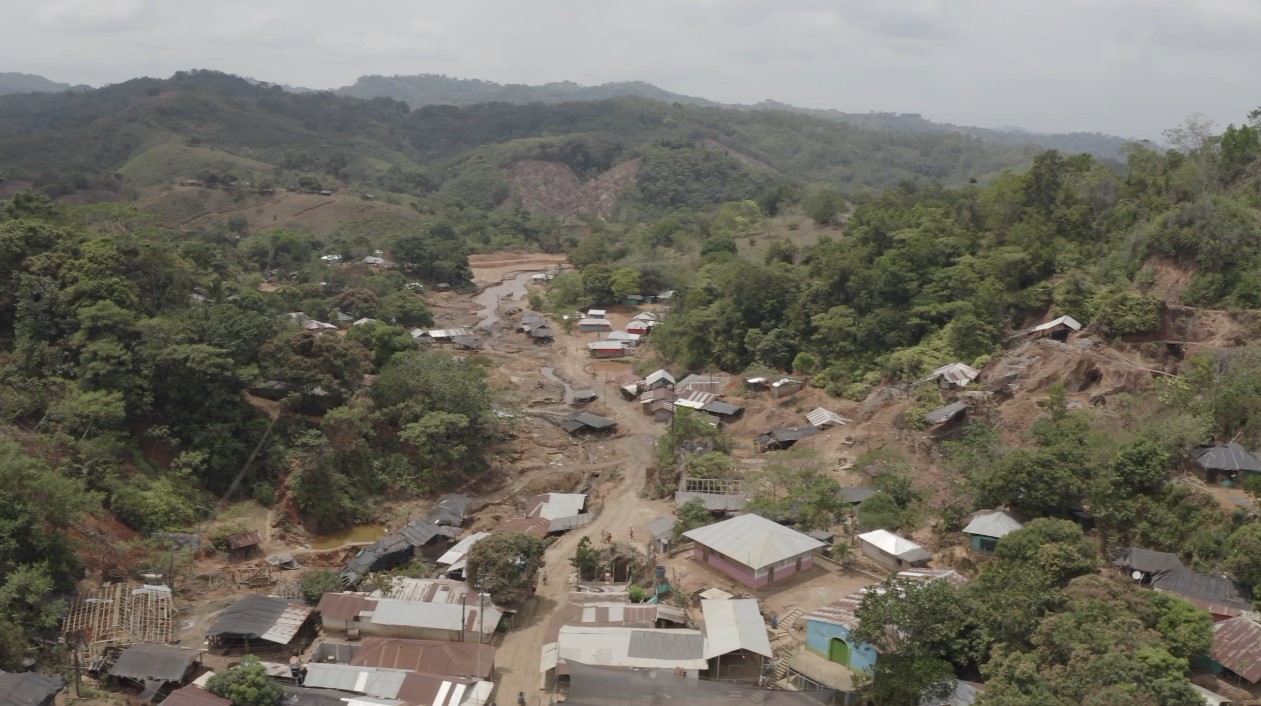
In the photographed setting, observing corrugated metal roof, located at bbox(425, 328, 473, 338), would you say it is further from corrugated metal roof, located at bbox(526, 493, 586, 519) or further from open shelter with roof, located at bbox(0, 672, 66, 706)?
open shelter with roof, located at bbox(0, 672, 66, 706)

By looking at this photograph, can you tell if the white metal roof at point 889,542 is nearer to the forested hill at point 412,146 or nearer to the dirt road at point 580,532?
the dirt road at point 580,532

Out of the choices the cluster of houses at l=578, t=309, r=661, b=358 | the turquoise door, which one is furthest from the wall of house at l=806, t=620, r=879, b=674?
the cluster of houses at l=578, t=309, r=661, b=358

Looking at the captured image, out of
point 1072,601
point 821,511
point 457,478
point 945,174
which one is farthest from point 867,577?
point 945,174

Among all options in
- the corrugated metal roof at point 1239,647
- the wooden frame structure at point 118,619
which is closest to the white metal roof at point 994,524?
the corrugated metal roof at point 1239,647

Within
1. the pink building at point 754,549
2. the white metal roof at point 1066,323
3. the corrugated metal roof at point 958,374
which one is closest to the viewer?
the pink building at point 754,549

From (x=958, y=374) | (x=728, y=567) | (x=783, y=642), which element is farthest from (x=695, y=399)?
(x=783, y=642)
